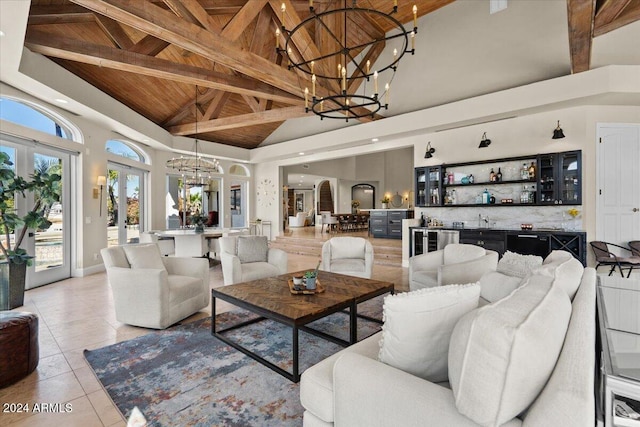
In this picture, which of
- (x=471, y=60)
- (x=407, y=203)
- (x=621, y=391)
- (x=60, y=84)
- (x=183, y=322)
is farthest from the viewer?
(x=407, y=203)

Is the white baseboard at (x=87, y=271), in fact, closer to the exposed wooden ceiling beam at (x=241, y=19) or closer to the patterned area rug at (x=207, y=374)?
the patterned area rug at (x=207, y=374)

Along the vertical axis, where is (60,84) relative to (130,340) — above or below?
above

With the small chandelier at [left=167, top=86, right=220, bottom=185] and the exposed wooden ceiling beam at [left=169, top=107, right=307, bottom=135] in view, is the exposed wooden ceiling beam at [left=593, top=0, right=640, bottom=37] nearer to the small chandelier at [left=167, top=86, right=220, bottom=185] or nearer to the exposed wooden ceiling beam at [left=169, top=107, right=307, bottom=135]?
the exposed wooden ceiling beam at [left=169, top=107, right=307, bottom=135]

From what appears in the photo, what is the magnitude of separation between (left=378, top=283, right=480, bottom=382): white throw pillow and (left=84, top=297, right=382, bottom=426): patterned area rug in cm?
98

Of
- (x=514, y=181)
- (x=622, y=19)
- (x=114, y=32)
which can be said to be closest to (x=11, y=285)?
(x=114, y=32)

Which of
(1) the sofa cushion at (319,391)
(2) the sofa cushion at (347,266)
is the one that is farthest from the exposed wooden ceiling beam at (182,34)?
(1) the sofa cushion at (319,391)

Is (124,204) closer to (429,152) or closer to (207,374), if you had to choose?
(207,374)

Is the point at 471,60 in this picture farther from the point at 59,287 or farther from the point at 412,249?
the point at 59,287

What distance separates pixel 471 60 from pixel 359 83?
2327 mm

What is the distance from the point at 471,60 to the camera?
5809 millimetres

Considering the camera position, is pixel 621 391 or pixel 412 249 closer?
pixel 621 391

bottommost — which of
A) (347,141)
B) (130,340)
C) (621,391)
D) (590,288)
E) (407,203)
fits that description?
(130,340)

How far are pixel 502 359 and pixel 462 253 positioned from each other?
10.2 ft

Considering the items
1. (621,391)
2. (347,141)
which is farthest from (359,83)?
(621,391)
